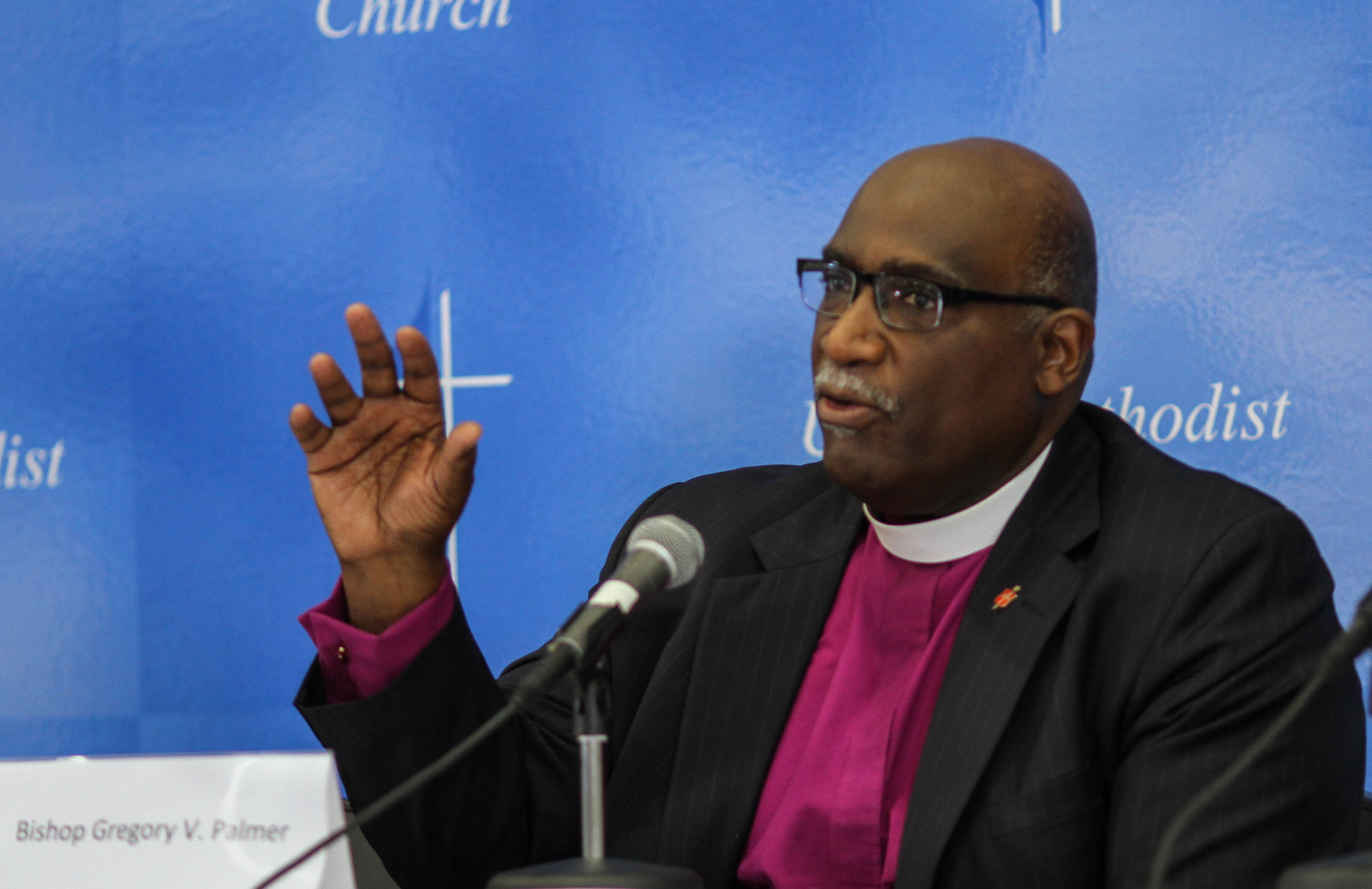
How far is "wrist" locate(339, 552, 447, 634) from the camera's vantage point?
1604mm

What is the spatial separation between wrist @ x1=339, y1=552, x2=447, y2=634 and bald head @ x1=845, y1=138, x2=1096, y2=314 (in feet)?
2.37

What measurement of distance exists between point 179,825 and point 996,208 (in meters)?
1.18

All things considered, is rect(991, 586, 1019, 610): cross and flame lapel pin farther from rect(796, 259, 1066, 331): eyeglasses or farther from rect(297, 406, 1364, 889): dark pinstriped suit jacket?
rect(796, 259, 1066, 331): eyeglasses

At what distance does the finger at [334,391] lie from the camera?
60.7 inches

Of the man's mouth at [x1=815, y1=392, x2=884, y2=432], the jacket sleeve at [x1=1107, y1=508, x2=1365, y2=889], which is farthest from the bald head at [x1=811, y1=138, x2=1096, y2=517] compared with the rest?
the jacket sleeve at [x1=1107, y1=508, x2=1365, y2=889]

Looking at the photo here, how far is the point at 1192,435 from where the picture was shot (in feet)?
7.35

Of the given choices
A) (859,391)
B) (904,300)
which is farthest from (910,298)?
(859,391)

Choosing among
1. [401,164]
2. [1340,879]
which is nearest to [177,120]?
[401,164]

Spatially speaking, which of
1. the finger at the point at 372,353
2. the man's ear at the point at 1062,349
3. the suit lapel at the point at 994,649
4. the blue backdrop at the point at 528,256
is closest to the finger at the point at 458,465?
the finger at the point at 372,353

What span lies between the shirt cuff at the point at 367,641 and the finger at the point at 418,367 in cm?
21

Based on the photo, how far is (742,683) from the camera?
183 cm

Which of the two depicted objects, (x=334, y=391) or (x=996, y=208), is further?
(x=996, y=208)

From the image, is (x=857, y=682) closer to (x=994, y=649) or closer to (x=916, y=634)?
(x=916, y=634)

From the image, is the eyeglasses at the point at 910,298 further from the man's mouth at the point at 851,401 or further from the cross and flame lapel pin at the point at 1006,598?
the cross and flame lapel pin at the point at 1006,598
